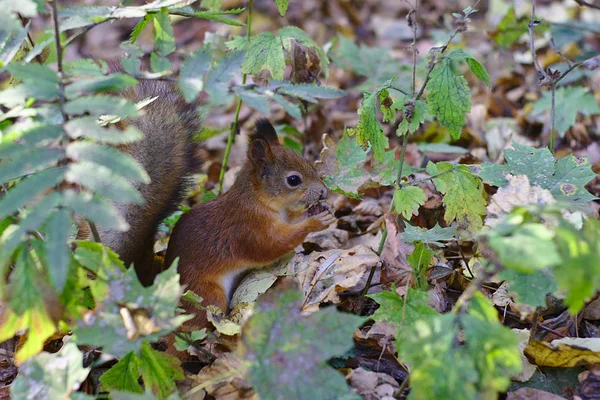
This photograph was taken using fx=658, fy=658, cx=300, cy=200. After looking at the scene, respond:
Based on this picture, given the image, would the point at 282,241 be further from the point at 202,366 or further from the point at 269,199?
the point at 202,366

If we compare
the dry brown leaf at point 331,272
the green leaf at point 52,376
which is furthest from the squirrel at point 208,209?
the green leaf at point 52,376

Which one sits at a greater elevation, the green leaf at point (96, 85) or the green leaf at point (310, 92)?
the green leaf at point (96, 85)

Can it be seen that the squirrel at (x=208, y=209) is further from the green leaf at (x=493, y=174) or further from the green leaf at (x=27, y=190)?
the green leaf at (x=27, y=190)

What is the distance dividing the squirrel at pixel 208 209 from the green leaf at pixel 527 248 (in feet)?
3.61

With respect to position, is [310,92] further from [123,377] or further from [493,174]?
[123,377]

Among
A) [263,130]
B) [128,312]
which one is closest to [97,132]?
[128,312]

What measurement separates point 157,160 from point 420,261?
3.10 feet

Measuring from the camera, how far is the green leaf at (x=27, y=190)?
122 cm

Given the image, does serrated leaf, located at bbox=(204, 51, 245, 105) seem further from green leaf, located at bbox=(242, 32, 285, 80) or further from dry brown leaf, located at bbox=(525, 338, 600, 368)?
dry brown leaf, located at bbox=(525, 338, 600, 368)

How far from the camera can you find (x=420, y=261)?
1963 mm

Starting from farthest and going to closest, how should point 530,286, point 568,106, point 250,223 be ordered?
1. point 568,106
2. point 250,223
3. point 530,286

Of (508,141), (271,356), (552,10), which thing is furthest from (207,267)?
(552,10)

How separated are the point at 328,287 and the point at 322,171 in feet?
1.86

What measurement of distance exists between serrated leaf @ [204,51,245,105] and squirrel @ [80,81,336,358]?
739 mm
